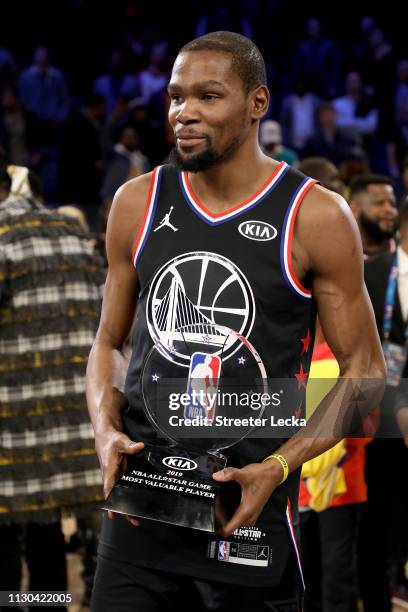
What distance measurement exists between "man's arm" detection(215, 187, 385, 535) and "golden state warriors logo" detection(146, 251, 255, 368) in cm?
16

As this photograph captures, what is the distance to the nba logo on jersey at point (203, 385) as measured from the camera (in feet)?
8.24

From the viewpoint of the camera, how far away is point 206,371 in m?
2.51

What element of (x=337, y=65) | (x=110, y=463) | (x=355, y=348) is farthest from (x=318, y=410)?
(x=337, y=65)

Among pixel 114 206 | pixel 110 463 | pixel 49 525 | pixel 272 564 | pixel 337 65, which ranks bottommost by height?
pixel 49 525

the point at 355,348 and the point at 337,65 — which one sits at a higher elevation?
the point at 337,65

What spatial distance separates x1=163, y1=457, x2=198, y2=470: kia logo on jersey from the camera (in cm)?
239

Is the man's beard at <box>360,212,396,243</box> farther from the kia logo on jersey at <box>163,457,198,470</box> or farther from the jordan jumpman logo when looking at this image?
the kia logo on jersey at <box>163,457,198,470</box>

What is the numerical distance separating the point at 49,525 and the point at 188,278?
203 cm

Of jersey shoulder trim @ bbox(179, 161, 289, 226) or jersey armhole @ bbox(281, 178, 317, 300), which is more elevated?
jersey shoulder trim @ bbox(179, 161, 289, 226)

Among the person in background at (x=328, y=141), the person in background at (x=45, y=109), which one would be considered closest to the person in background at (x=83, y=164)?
the person in background at (x=45, y=109)

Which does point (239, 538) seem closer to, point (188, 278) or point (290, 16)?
point (188, 278)

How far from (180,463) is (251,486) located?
0.17 m

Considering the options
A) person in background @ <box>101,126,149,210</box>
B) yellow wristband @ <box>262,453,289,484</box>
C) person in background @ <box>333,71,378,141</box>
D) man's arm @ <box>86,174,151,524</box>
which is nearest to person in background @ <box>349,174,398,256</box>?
man's arm @ <box>86,174,151,524</box>

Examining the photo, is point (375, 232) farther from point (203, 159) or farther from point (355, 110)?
point (355, 110)
